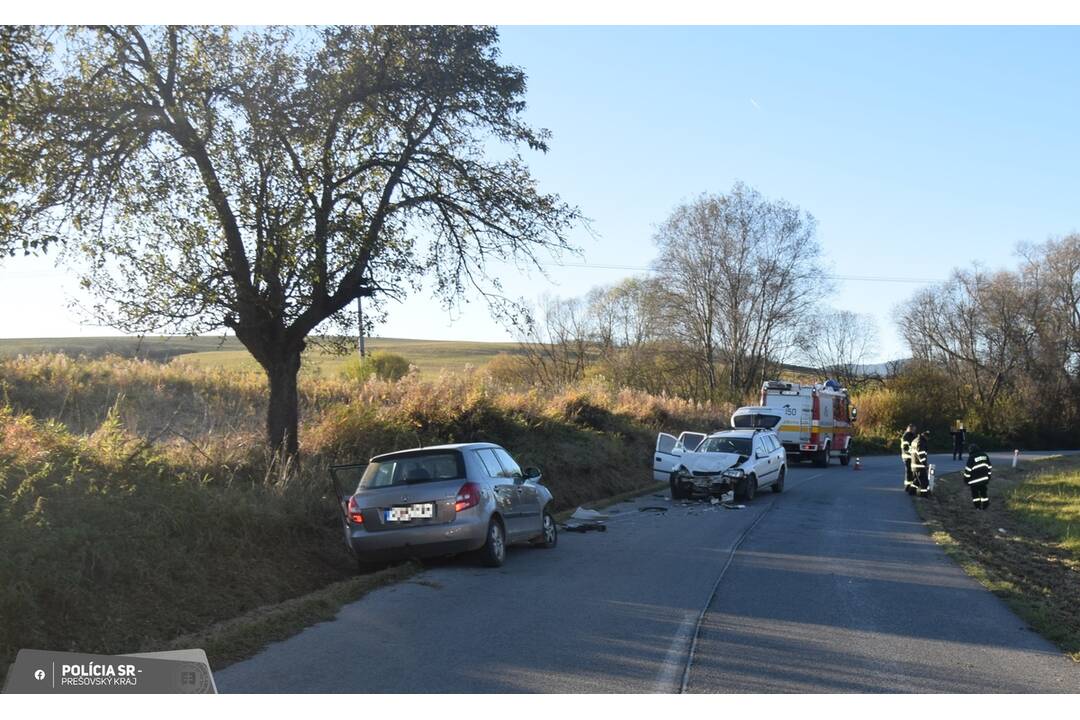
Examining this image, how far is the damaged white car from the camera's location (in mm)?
23141

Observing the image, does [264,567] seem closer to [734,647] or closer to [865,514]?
[734,647]

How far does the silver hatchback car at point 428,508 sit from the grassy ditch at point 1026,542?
595cm

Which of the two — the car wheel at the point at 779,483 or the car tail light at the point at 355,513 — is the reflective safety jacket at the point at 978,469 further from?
the car tail light at the point at 355,513

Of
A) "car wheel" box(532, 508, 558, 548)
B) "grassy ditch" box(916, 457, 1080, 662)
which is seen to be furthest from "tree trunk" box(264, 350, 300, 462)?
"grassy ditch" box(916, 457, 1080, 662)

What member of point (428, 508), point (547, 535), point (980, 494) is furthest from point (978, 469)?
point (428, 508)

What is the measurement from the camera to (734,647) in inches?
325

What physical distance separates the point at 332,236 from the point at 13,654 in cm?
804

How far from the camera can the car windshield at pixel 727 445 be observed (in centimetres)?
2441

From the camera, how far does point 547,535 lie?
591 inches

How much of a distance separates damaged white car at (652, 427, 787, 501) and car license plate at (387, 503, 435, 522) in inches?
467

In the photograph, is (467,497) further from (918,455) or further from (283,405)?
(918,455)

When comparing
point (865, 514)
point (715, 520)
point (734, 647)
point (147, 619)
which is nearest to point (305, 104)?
point (147, 619)

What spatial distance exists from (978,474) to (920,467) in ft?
9.67

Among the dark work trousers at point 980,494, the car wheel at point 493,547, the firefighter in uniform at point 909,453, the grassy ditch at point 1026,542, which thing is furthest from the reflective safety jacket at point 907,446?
the car wheel at point 493,547
